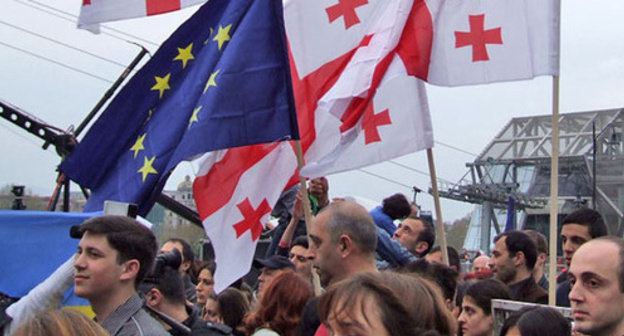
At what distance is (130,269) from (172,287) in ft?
4.07

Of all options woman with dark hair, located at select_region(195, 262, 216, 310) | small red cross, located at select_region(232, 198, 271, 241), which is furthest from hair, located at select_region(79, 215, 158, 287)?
woman with dark hair, located at select_region(195, 262, 216, 310)

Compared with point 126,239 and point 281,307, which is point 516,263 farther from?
point 126,239

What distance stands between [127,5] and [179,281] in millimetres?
2430

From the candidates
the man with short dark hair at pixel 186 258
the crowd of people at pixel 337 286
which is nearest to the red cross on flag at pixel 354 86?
the crowd of people at pixel 337 286

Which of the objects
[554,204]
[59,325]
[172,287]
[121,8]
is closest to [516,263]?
[554,204]

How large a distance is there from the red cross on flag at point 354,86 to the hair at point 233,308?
3.51ft

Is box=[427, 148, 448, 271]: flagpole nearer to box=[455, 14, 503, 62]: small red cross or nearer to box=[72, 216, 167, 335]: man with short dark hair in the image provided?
box=[455, 14, 503, 62]: small red cross

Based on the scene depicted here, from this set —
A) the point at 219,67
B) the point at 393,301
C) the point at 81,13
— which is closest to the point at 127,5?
the point at 81,13

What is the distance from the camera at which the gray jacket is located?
4242 millimetres

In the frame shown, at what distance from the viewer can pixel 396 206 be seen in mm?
7699

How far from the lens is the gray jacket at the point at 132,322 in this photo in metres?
4.24

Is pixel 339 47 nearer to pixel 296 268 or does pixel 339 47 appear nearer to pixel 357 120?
pixel 357 120

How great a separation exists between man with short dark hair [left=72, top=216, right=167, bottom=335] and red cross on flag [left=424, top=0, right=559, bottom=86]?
260cm

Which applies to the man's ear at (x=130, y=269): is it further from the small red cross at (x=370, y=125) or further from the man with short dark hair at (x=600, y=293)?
the small red cross at (x=370, y=125)
